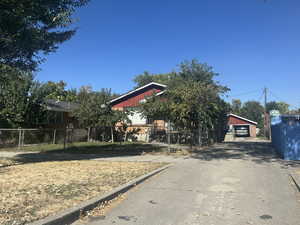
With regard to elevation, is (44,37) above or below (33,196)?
above

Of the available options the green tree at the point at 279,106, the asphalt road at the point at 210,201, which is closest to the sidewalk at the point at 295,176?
the asphalt road at the point at 210,201

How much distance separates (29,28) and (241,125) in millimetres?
48119

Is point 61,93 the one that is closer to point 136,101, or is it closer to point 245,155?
point 136,101

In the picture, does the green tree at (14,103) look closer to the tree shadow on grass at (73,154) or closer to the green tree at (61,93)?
the tree shadow on grass at (73,154)

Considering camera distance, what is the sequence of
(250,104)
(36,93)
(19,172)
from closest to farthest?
(19,172)
(36,93)
(250,104)

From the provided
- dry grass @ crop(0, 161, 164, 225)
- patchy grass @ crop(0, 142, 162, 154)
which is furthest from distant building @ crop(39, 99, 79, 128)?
dry grass @ crop(0, 161, 164, 225)

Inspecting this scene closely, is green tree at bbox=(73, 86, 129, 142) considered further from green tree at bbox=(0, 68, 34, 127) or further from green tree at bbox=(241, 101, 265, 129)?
green tree at bbox=(241, 101, 265, 129)

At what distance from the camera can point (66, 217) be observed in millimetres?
4602

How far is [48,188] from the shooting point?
6590 millimetres

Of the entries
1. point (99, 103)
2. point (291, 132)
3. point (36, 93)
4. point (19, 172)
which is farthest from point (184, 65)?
point (19, 172)

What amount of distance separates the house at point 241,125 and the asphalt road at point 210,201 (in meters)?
40.5

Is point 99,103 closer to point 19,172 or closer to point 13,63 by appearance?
point 13,63

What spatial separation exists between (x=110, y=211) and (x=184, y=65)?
33509 millimetres

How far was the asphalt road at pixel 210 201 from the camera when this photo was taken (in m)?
4.81
